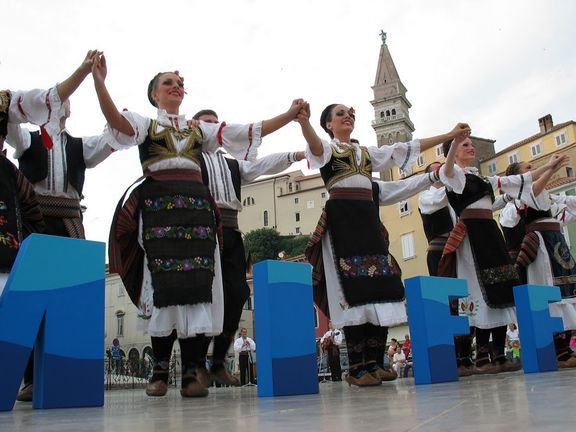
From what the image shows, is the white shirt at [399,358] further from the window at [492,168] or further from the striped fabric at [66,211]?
the window at [492,168]

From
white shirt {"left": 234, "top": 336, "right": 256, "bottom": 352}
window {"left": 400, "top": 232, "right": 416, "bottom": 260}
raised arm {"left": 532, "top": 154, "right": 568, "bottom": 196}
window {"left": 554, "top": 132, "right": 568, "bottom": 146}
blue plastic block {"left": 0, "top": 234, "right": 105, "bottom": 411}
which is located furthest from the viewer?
window {"left": 554, "top": 132, "right": 568, "bottom": 146}

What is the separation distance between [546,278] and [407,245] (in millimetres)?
30613

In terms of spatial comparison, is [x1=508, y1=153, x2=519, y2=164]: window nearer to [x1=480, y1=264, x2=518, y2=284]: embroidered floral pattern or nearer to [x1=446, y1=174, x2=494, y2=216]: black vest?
[x1=446, y1=174, x2=494, y2=216]: black vest

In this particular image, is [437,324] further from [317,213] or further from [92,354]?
[317,213]

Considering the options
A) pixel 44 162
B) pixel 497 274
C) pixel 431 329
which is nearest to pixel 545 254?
pixel 497 274

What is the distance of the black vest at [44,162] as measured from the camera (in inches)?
175

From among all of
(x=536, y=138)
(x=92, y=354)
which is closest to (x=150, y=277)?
(x=92, y=354)

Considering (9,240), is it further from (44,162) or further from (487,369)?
(487,369)

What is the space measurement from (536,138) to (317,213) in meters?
31.5

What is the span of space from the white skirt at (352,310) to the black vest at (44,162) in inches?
78.1

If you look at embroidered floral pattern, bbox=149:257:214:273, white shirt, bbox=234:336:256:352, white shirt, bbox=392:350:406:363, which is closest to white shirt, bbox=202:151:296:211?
embroidered floral pattern, bbox=149:257:214:273

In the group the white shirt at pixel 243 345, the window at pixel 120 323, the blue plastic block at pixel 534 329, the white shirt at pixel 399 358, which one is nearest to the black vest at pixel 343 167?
the blue plastic block at pixel 534 329

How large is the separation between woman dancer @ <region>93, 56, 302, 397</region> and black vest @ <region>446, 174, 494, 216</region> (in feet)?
7.79

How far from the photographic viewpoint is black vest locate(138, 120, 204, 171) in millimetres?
4246
